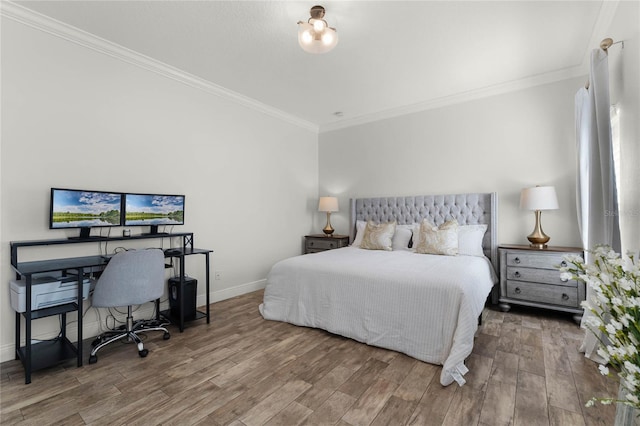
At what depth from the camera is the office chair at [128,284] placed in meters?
2.39

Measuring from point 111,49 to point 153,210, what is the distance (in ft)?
5.45

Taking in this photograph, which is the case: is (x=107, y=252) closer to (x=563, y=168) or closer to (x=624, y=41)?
(x=624, y=41)

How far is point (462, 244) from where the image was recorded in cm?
373

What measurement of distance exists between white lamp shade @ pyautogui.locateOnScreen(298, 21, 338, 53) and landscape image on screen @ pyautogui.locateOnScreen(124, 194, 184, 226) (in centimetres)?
221

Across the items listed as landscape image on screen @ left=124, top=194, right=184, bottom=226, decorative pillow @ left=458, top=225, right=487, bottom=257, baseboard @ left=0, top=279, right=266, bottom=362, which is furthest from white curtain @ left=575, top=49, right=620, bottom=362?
landscape image on screen @ left=124, top=194, right=184, bottom=226

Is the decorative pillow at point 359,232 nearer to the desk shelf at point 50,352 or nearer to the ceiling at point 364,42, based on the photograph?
the ceiling at point 364,42

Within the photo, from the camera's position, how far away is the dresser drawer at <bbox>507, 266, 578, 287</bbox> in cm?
322

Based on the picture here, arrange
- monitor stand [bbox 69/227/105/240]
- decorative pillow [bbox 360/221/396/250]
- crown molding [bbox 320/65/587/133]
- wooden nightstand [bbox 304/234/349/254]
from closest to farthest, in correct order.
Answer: monitor stand [bbox 69/227/105/240]
crown molding [bbox 320/65/587/133]
decorative pillow [bbox 360/221/396/250]
wooden nightstand [bbox 304/234/349/254]

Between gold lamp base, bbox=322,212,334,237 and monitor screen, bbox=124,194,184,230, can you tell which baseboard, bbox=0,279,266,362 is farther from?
gold lamp base, bbox=322,212,334,237

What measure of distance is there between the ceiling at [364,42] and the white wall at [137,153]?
35 centimetres

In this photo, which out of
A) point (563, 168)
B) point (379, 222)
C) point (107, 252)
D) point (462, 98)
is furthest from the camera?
point (379, 222)

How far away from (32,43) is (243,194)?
99.9 inches

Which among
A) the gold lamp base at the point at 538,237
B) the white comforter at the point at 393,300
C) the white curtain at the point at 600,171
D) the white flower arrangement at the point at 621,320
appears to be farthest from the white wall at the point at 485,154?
the white flower arrangement at the point at 621,320

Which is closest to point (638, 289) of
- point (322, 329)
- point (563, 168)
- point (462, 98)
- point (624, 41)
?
point (624, 41)
